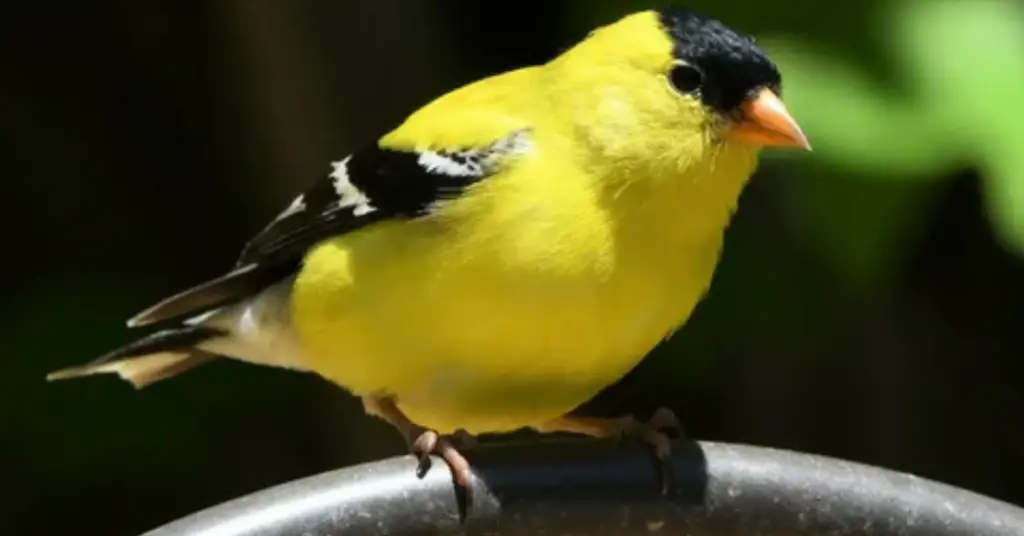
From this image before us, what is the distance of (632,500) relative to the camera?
1261mm

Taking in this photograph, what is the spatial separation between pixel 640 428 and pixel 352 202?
0.42 meters

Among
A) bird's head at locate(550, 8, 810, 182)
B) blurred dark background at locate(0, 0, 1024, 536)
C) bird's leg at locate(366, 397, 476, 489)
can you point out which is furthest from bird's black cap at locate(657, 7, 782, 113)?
blurred dark background at locate(0, 0, 1024, 536)

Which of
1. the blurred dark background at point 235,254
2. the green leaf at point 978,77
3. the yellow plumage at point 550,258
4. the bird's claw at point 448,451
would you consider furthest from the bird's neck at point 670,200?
the blurred dark background at point 235,254

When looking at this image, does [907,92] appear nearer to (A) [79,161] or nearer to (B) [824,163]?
(B) [824,163]

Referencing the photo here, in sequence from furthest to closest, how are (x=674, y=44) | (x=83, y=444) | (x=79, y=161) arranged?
(x=79, y=161) → (x=83, y=444) → (x=674, y=44)

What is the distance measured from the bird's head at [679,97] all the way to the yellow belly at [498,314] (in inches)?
4.0

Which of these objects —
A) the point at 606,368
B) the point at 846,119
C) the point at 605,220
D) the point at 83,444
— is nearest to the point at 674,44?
the point at 605,220

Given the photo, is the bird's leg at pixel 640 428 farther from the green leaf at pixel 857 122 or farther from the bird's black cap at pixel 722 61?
the green leaf at pixel 857 122

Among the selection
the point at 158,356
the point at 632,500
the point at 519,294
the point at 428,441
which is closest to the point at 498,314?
the point at 519,294

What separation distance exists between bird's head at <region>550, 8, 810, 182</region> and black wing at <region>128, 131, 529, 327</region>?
0.30 ft

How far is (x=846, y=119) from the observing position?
2057mm

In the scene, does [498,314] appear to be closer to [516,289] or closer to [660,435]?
[516,289]

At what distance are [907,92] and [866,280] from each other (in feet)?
1.03

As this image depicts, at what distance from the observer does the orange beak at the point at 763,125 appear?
4.99 ft
